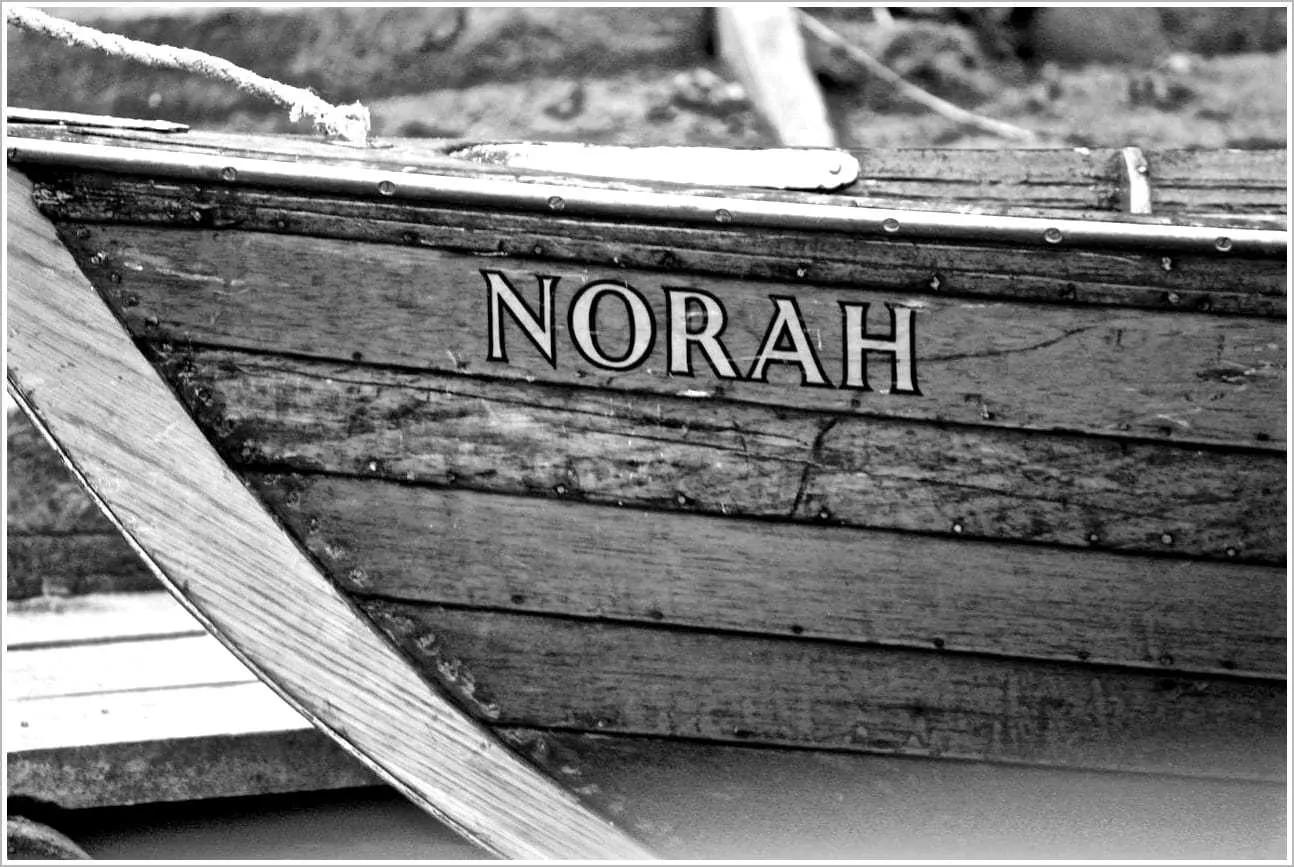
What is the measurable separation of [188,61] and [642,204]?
0.78m

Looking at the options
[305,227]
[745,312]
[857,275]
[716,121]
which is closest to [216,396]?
[305,227]

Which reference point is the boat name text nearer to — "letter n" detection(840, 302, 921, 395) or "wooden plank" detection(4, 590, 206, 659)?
"letter n" detection(840, 302, 921, 395)

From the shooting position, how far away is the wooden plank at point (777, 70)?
3844mm

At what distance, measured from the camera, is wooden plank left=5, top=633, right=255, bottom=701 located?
269 centimetres

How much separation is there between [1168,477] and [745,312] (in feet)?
1.98

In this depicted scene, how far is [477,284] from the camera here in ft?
6.12

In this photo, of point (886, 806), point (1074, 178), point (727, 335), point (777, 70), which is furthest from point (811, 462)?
point (777, 70)

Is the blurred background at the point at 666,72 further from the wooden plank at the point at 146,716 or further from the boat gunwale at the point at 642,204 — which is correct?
the boat gunwale at the point at 642,204

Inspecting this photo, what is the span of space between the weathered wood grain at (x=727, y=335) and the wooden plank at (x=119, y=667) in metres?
0.99

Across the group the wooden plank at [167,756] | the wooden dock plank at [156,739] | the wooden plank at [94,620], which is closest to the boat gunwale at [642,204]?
the wooden dock plank at [156,739]

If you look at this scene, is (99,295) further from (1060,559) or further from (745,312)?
(1060,559)

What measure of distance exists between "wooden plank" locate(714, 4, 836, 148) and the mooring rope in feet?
6.17

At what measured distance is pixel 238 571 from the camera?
2.02 metres

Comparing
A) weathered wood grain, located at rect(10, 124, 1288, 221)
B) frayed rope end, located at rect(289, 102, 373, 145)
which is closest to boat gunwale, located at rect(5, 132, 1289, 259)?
frayed rope end, located at rect(289, 102, 373, 145)
